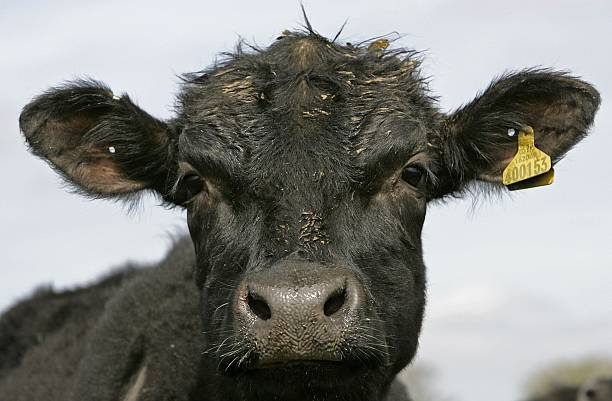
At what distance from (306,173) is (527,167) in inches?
83.6

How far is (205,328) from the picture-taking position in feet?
26.6

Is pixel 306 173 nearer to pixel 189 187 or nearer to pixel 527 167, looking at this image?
pixel 189 187

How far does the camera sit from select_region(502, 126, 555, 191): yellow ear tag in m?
8.47

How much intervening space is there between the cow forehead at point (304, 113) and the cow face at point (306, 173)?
0.01m

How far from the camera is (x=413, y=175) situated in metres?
8.08

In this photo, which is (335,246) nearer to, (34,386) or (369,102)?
(369,102)

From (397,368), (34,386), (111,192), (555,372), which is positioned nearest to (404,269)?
(397,368)

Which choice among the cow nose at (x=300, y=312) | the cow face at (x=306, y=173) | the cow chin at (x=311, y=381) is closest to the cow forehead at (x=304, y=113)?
the cow face at (x=306, y=173)

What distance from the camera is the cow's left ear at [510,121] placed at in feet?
27.8

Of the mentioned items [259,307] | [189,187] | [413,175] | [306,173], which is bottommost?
[259,307]

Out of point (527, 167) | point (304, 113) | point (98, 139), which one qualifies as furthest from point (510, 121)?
point (98, 139)

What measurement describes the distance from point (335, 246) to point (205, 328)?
1.54 metres

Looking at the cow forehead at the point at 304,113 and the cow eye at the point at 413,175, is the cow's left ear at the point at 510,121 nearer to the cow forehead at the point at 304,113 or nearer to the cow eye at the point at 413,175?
the cow forehead at the point at 304,113

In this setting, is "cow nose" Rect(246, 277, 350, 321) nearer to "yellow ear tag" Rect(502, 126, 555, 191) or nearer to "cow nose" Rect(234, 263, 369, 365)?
"cow nose" Rect(234, 263, 369, 365)
